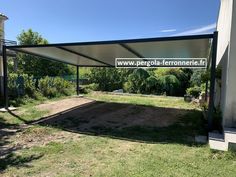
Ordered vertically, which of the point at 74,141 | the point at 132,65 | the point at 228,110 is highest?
the point at 132,65

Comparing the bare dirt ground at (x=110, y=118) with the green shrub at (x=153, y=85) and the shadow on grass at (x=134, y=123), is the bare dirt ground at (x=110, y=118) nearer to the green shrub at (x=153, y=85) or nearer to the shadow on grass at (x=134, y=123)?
the shadow on grass at (x=134, y=123)

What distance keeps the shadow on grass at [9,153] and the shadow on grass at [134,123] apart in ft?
4.21

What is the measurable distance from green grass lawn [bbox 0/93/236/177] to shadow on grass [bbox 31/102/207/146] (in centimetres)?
3

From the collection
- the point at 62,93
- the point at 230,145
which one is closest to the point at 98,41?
the point at 230,145

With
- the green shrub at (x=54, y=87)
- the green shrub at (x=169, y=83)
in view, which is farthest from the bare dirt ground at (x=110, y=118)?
the green shrub at (x=169, y=83)

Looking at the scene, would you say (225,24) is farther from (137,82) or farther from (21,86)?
(137,82)

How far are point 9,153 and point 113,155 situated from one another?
2.42 m

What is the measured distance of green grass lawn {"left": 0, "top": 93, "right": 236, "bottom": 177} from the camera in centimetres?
415

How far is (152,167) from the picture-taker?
4.28 m

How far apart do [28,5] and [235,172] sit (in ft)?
40.5

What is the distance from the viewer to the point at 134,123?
8.20 m

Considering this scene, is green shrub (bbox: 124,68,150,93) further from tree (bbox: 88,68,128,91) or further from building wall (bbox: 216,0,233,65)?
building wall (bbox: 216,0,233,65)

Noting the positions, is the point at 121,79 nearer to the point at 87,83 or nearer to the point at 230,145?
the point at 87,83

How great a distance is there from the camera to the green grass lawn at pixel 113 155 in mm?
4148
